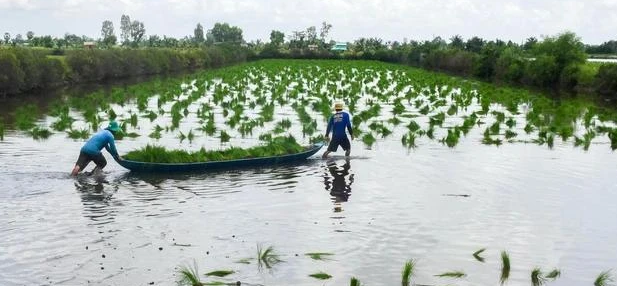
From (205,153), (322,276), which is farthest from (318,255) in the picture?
(205,153)

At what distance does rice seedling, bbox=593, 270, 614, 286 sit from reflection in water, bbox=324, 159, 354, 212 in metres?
5.20

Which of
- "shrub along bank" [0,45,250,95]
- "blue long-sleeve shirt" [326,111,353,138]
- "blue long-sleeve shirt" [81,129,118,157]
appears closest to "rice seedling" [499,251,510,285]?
"blue long-sleeve shirt" [326,111,353,138]

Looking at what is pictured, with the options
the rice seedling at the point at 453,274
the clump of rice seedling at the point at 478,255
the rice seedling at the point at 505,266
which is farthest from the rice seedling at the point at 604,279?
the rice seedling at the point at 453,274

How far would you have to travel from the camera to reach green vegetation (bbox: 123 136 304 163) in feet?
52.1

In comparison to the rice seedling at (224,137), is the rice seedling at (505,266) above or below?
below

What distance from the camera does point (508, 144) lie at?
22.6 meters

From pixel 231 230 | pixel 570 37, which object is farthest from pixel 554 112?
pixel 570 37

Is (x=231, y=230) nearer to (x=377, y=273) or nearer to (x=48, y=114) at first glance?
(x=377, y=273)

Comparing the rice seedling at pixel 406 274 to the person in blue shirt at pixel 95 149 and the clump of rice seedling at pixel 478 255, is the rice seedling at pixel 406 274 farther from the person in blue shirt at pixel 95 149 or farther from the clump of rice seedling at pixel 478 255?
the person in blue shirt at pixel 95 149

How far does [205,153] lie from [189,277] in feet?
25.3

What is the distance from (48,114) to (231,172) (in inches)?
651

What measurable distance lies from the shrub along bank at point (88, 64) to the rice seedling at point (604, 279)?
37931 millimetres

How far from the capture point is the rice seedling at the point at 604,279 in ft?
31.9

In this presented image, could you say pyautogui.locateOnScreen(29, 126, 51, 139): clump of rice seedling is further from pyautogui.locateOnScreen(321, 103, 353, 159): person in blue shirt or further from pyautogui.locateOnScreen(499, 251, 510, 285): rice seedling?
pyautogui.locateOnScreen(499, 251, 510, 285): rice seedling
